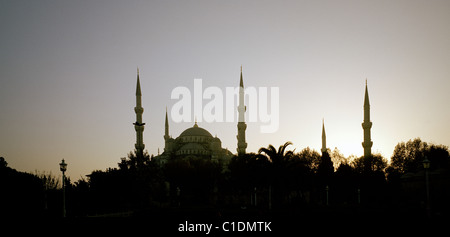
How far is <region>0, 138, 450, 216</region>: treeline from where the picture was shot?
32188mm

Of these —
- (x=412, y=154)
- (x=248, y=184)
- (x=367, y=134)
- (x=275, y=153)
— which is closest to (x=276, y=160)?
(x=275, y=153)

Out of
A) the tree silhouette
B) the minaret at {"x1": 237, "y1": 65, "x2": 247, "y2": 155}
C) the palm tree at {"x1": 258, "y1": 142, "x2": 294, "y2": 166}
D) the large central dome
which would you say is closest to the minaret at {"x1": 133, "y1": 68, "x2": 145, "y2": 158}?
the minaret at {"x1": 237, "y1": 65, "x2": 247, "y2": 155}

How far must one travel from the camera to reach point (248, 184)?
53781 millimetres

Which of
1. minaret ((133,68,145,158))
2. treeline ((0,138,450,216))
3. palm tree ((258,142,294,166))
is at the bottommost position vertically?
treeline ((0,138,450,216))

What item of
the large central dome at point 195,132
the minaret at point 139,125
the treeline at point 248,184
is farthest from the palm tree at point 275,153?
the large central dome at point 195,132

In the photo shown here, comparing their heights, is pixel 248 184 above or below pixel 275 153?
below

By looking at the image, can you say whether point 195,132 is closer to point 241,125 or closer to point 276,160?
point 241,125

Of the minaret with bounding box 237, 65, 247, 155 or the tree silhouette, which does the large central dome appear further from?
the tree silhouette

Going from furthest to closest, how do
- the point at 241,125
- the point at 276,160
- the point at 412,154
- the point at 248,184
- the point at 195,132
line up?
1. the point at 195,132
2. the point at 241,125
3. the point at 412,154
4. the point at 248,184
5. the point at 276,160
